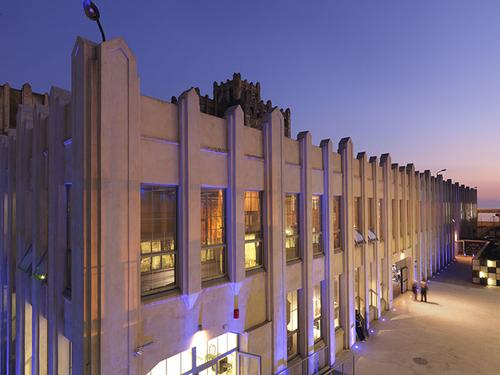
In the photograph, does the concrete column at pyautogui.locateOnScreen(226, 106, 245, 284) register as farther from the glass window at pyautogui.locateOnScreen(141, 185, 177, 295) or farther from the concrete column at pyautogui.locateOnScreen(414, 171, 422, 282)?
the concrete column at pyautogui.locateOnScreen(414, 171, 422, 282)

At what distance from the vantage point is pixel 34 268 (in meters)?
10.3

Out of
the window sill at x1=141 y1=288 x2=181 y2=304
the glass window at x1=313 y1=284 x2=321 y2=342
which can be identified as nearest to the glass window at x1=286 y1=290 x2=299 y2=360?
the glass window at x1=313 y1=284 x2=321 y2=342

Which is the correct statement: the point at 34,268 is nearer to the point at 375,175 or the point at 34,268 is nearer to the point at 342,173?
the point at 342,173

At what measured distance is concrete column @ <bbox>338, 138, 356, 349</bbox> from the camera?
14.9 meters

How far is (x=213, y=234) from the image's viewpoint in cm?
951

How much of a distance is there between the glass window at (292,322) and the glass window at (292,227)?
1439 mm

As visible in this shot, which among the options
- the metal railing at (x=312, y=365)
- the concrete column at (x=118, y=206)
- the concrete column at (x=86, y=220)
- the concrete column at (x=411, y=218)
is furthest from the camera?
the concrete column at (x=411, y=218)

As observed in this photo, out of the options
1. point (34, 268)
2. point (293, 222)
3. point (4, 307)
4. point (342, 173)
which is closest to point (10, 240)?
point (4, 307)

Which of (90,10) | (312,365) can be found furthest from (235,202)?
(312,365)

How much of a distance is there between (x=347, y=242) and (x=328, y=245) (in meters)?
1.76

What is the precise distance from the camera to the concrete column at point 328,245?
533 inches

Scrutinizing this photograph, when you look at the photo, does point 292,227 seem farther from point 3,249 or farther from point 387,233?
point 3,249

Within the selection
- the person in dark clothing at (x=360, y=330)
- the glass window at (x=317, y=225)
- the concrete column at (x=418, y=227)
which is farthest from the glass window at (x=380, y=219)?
the concrete column at (x=418, y=227)

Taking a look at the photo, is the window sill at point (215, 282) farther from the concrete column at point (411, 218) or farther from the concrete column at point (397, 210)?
the concrete column at point (411, 218)
